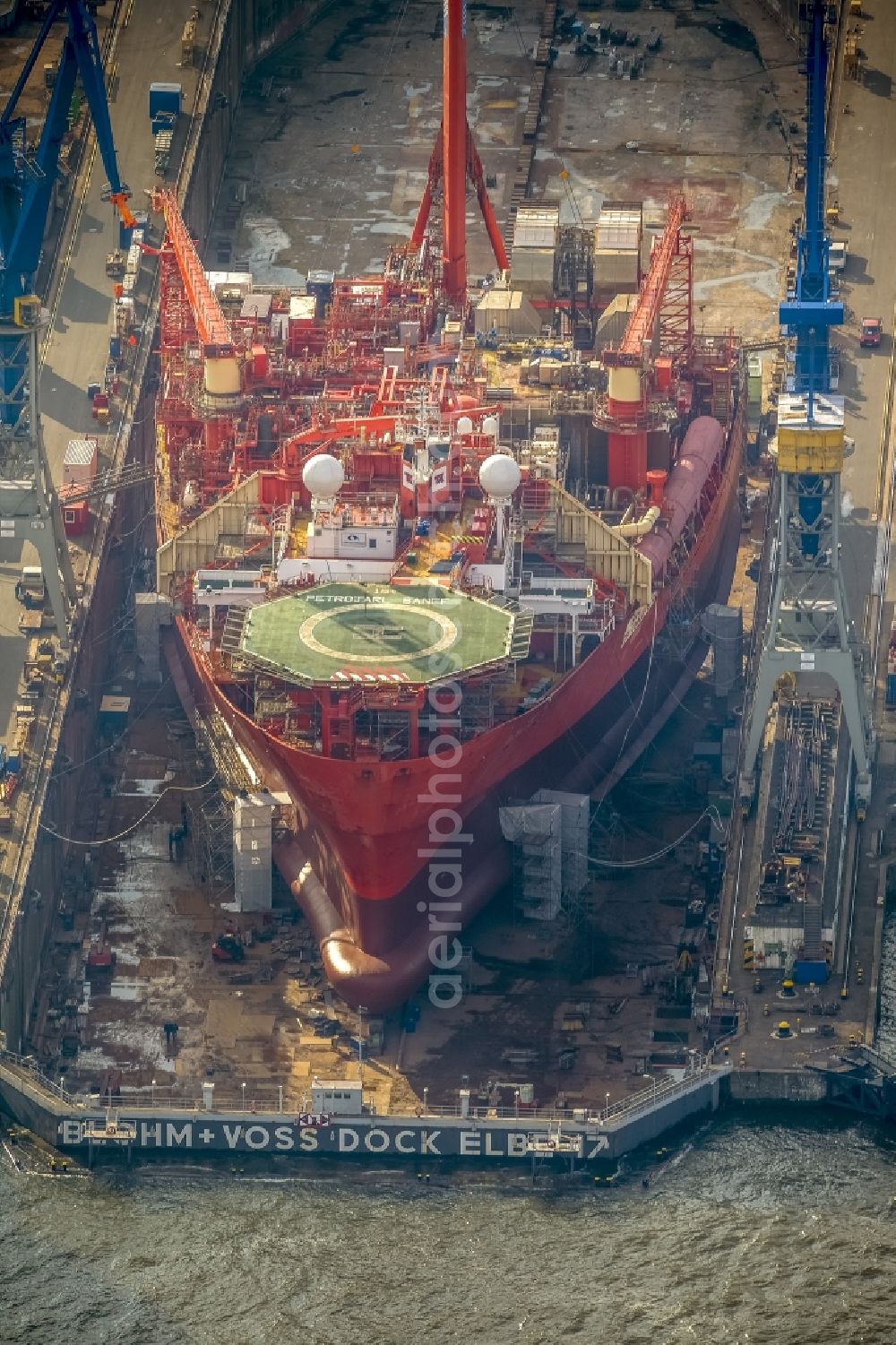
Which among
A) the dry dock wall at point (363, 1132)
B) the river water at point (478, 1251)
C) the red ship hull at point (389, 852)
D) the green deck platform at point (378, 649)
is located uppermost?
the green deck platform at point (378, 649)

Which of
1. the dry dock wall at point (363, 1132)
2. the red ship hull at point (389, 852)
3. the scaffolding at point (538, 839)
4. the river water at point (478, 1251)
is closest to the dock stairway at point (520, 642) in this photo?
the red ship hull at point (389, 852)

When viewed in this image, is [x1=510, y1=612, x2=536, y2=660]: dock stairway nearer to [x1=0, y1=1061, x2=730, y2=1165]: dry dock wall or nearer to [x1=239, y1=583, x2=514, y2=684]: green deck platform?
[x1=239, y1=583, x2=514, y2=684]: green deck platform

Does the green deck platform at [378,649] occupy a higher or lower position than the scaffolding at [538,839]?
higher

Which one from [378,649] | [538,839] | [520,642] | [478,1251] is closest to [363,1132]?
[478,1251]

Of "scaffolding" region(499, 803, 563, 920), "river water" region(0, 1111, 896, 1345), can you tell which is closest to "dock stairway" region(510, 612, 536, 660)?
"scaffolding" region(499, 803, 563, 920)

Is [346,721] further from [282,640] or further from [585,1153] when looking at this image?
[585,1153]

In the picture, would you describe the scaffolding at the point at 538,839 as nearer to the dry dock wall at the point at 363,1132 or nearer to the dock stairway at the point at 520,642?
the dock stairway at the point at 520,642

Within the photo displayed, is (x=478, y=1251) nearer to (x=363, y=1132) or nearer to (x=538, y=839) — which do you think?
(x=363, y=1132)

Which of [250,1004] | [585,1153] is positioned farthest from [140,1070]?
[585,1153]
